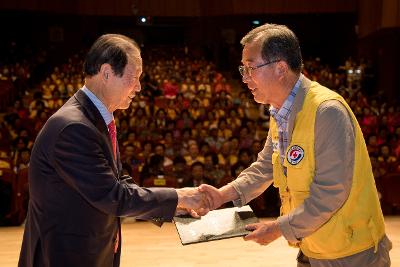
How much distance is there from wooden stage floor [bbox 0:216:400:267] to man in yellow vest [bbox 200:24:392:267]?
7.41 feet

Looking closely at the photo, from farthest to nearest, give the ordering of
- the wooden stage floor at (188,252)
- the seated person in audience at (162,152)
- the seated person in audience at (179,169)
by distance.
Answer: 1. the seated person in audience at (162,152)
2. the seated person in audience at (179,169)
3. the wooden stage floor at (188,252)

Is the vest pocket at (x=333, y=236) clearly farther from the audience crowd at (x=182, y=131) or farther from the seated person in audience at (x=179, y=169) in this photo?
the seated person in audience at (x=179, y=169)

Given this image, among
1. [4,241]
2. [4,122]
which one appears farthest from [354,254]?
[4,122]

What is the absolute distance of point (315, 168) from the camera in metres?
1.98

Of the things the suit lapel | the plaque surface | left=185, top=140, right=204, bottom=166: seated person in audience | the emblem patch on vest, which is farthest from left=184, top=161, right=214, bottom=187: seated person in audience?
the emblem patch on vest

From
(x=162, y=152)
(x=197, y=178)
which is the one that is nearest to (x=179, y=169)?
(x=197, y=178)

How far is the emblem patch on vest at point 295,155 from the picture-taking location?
6.47ft

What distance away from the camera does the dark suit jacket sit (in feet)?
6.36

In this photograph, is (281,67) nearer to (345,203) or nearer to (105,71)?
(345,203)

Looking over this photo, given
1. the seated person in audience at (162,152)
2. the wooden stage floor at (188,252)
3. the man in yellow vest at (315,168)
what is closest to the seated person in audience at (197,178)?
the seated person in audience at (162,152)

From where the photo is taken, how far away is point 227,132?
955cm

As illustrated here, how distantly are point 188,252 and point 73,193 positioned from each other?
9.19 feet

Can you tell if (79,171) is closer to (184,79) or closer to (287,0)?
(184,79)

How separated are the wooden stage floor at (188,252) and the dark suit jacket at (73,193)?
92.5 inches
